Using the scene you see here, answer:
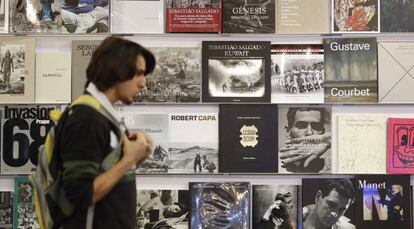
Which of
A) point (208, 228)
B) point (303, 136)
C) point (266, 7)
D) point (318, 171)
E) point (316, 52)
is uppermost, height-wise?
point (266, 7)

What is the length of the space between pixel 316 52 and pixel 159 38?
81 cm

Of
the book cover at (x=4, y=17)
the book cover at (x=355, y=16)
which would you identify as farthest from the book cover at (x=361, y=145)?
the book cover at (x=4, y=17)

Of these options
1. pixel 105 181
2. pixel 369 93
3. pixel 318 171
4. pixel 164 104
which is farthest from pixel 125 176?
pixel 369 93

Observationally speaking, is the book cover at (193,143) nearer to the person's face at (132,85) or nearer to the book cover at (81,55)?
the book cover at (81,55)

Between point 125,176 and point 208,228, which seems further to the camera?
point 208,228

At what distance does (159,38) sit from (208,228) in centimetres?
100

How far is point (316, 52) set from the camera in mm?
2674

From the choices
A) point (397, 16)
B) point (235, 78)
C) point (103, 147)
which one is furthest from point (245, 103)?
point (103, 147)

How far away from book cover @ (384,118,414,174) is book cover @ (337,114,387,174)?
0.11 ft

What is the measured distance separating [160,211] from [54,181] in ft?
4.45

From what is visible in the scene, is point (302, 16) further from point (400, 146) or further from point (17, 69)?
point (17, 69)

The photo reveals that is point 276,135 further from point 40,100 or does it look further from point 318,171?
point 40,100

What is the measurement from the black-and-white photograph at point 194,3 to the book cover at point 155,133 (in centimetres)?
56

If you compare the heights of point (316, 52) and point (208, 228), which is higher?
point (316, 52)
